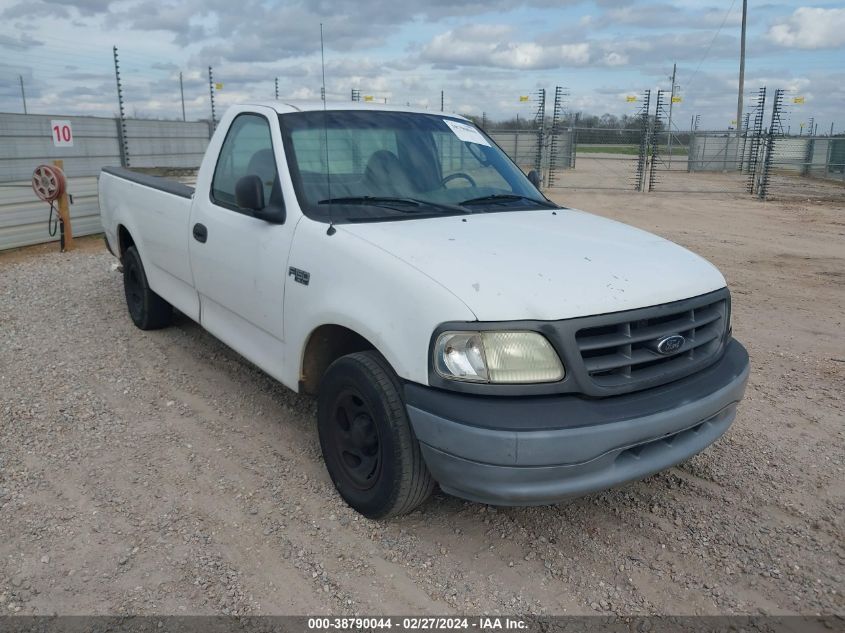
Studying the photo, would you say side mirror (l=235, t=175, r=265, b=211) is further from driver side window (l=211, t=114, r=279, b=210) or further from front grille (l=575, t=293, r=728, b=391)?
front grille (l=575, t=293, r=728, b=391)

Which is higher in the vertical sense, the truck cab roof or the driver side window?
the truck cab roof

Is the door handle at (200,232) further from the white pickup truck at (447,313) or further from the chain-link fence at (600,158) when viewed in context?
the chain-link fence at (600,158)

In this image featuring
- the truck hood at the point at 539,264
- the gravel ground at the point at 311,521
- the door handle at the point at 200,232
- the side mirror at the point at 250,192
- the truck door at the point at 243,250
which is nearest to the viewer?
the truck hood at the point at 539,264

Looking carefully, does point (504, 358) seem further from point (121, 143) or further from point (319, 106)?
point (121, 143)

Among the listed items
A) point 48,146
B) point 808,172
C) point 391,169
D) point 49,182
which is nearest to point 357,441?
point 391,169

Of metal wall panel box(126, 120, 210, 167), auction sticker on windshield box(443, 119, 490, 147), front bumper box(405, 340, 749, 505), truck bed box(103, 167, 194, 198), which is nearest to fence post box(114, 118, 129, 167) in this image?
metal wall panel box(126, 120, 210, 167)

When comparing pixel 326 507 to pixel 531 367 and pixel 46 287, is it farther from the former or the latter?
pixel 46 287

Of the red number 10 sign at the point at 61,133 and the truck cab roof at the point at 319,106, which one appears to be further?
the red number 10 sign at the point at 61,133

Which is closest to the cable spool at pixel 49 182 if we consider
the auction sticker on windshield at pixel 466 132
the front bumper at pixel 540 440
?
the auction sticker on windshield at pixel 466 132

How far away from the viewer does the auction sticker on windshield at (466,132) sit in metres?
4.46

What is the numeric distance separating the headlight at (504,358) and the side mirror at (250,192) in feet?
4.86

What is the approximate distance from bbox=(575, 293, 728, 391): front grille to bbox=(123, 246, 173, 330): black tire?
14.1ft

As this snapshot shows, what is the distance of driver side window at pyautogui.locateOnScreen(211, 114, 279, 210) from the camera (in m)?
3.92

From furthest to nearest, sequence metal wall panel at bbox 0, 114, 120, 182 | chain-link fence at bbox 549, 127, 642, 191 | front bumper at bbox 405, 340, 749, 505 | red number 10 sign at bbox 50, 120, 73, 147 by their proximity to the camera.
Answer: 1. chain-link fence at bbox 549, 127, 642, 191
2. metal wall panel at bbox 0, 114, 120, 182
3. red number 10 sign at bbox 50, 120, 73, 147
4. front bumper at bbox 405, 340, 749, 505
